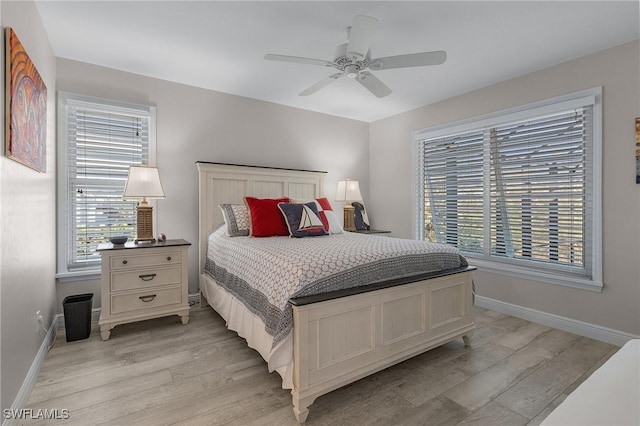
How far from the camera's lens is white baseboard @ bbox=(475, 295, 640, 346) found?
2.66m

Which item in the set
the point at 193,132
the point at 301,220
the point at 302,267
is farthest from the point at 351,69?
the point at 193,132

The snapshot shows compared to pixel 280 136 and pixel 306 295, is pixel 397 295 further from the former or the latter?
pixel 280 136

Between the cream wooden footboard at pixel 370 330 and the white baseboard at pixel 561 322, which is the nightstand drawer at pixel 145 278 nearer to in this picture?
the cream wooden footboard at pixel 370 330

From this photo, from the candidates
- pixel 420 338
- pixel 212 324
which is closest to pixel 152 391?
pixel 212 324

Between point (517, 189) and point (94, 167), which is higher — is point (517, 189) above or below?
below

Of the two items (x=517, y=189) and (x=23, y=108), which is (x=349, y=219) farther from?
(x=23, y=108)

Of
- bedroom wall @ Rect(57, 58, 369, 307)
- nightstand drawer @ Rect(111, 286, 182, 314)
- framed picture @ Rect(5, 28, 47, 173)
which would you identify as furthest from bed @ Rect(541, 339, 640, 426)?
bedroom wall @ Rect(57, 58, 369, 307)

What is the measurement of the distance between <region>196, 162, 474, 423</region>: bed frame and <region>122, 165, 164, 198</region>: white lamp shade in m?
2.01

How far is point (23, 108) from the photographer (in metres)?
1.82

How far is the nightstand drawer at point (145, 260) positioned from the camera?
2715 mm

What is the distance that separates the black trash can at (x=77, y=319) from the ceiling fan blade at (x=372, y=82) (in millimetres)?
2994

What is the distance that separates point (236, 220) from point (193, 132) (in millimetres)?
1210

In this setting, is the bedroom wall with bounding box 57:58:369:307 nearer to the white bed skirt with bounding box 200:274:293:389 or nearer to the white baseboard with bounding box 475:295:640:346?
the white bed skirt with bounding box 200:274:293:389

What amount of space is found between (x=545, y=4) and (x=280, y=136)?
2971mm
